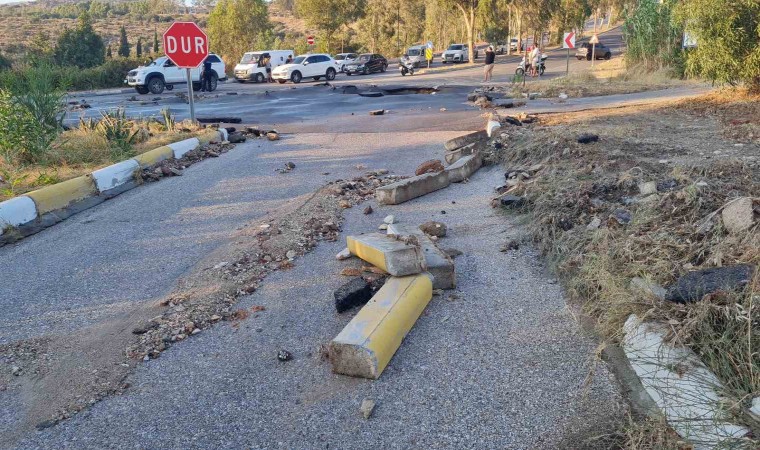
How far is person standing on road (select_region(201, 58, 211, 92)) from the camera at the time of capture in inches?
1195

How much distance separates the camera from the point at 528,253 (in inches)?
223

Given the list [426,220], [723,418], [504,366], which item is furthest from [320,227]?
[723,418]

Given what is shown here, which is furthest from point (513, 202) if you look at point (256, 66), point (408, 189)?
Answer: point (256, 66)

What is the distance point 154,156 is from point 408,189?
489cm

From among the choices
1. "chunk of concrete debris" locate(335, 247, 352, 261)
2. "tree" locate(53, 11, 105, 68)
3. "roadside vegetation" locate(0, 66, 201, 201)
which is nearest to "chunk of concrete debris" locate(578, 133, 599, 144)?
"chunk of concrete debris" locate(335, 247, 352, 261)

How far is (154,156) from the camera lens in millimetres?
10438

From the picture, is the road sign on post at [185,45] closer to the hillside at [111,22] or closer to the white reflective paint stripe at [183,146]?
the white reflective paint stripe at [183,146]

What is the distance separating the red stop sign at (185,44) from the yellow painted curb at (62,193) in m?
5.98

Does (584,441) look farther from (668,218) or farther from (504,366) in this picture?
(668,218)

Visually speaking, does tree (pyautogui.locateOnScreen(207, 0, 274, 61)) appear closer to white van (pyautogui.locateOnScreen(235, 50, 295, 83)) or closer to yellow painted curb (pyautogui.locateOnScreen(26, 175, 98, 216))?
white van (pyautogui.locateOnScreen(235, 50, 295, 83))

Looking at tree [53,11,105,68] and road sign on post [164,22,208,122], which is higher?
tree [53,11,105,68]

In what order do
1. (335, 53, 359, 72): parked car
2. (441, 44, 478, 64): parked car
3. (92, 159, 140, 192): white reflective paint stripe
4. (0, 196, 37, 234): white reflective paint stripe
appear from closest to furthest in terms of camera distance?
(0, 196, 37, 234): white reflective paint stripe → (92, 159, 140, 192): white reflective paint stripe → (335, 53, 359, 72): parked car → (441, 44, 478, 64): parked car

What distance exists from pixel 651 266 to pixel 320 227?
3390 millimetres

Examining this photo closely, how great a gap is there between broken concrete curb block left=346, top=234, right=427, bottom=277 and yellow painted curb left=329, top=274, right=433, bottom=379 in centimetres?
12
